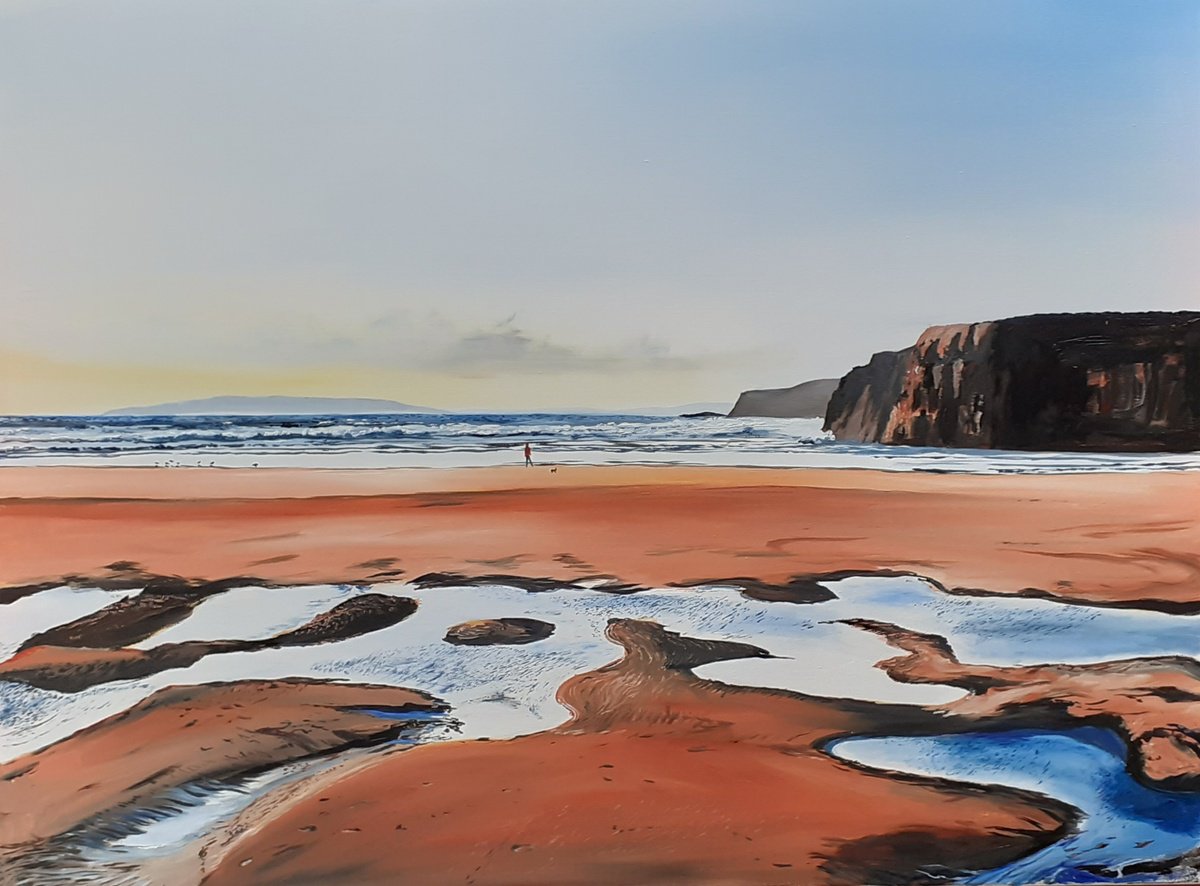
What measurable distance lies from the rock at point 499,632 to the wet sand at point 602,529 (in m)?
Result: 0.15

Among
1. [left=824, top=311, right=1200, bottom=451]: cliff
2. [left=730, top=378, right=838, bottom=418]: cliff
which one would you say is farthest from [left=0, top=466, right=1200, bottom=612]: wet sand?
[left=730, top=378, right=838, bottom=418]: cliff

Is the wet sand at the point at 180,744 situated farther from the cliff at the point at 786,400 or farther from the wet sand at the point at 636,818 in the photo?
the cliff at the point at 786,400

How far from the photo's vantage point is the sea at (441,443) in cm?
176

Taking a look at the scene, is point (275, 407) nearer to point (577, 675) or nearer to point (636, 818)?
point (577, 675)

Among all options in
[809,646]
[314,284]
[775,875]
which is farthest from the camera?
[314,284]

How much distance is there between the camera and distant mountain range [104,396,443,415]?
1742 mm

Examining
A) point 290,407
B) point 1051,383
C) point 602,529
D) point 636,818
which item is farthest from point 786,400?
point 290,407

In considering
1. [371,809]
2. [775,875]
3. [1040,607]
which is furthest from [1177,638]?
[371,809]

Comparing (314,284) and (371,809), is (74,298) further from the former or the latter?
(371,809)

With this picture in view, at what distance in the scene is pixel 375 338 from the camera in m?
1.75

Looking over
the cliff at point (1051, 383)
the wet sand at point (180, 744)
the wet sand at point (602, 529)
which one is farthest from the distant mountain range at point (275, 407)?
the cliff at point (1051, 383)

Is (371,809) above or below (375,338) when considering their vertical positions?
below

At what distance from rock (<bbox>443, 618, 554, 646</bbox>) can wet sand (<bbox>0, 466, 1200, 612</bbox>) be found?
6.1 inches

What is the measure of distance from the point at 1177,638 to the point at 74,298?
247cm
